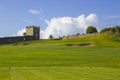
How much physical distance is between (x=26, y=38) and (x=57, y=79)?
163m

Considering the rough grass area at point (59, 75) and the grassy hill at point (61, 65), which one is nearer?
the rough grass area at point (59, 75)

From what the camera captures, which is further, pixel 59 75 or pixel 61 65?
pixel 61 65

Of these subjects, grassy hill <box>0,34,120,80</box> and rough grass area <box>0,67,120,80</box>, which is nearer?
rough grass area <box>0,67,120,80</box>

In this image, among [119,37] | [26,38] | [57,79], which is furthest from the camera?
[26,38]

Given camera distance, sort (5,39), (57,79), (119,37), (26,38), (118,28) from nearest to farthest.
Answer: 1. (57,79)
2. (119,37)
3. (118,28)
4. (5,39)
5. (26,38)

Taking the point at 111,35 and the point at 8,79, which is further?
the point at 111,35

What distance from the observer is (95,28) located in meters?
184

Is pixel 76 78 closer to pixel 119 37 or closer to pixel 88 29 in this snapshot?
pixel 119 37

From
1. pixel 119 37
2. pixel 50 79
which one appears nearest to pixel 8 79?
pixel 50 79

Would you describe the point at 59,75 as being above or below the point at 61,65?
above

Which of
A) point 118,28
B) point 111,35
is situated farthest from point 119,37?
point 118,28

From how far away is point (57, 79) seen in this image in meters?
24.6

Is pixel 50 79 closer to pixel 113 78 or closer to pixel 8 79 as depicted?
pixel 8 79

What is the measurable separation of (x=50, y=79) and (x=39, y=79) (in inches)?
31.8
